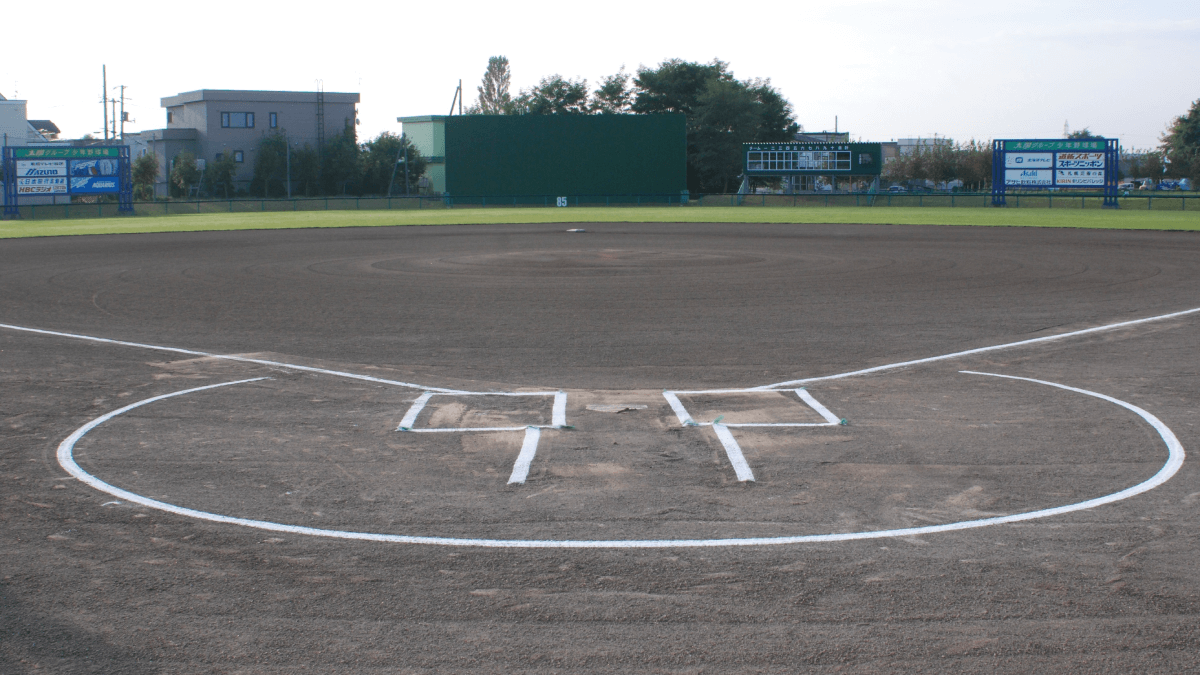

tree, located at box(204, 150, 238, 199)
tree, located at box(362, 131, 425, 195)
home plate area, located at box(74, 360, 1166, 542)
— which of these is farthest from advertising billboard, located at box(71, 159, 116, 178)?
home plate area, located at box(74, 360, 1166, 542)

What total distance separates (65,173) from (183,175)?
30.6 metres

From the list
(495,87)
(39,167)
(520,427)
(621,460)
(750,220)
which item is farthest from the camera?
(495,87)

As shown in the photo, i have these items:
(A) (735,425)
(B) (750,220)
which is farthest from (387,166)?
(A) (735,425)

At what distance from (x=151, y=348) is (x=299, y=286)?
7.37m

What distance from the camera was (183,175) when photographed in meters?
92.1

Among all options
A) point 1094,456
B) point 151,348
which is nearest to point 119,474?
point 151,348

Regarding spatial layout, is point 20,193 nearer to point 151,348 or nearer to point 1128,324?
point 151,348

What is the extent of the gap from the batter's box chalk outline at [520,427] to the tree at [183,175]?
90079 millimetres

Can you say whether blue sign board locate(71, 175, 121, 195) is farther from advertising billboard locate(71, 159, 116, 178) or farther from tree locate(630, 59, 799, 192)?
tree locate(630, 59, 799, 192)

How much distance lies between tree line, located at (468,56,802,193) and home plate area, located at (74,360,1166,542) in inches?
3427

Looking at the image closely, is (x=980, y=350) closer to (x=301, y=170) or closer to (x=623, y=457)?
(x=623, y=457)

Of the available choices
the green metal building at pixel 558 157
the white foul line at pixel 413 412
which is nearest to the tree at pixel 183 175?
the green metal building at pixel 558 157

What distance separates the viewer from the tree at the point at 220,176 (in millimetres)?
94000

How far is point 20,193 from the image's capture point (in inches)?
2434
